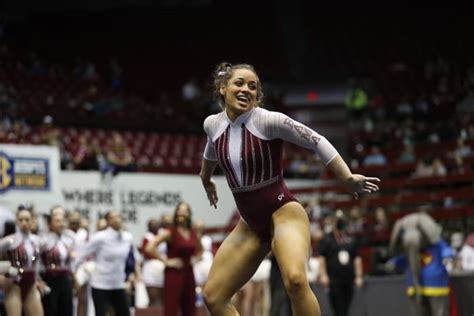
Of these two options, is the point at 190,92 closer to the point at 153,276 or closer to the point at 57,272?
the point at 153,276

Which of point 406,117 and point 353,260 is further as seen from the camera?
point 406,117

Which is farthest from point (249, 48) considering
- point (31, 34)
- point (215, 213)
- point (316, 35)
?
point (215, 213)

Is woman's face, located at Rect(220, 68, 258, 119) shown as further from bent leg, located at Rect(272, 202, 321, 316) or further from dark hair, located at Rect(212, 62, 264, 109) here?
bent leg, located at Rect(272, 202, 321, 316)

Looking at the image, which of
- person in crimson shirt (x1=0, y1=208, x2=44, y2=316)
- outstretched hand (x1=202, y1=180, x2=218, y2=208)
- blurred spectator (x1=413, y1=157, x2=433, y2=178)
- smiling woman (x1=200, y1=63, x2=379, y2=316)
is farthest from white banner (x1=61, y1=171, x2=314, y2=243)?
smiling woman (x1=200, y1=63, x2=379, y2=316)

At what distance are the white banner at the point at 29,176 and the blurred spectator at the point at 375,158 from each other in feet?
31.9

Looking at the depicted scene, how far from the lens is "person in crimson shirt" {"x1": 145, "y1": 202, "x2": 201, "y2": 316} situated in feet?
43.9

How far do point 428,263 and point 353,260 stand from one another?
1985mm

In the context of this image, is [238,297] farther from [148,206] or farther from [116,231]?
[116,231]

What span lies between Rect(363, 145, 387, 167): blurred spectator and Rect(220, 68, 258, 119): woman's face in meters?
18.4

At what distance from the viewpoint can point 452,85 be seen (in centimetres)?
2964

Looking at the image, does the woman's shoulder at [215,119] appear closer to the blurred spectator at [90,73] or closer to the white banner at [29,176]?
the white banner at [29,176]

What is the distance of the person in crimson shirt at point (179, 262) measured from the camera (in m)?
13.4

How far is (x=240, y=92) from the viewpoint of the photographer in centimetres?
777

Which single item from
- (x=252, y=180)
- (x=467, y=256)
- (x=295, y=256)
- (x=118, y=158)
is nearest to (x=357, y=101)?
(x=118, y=158)
